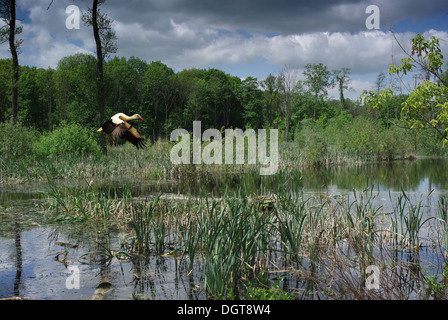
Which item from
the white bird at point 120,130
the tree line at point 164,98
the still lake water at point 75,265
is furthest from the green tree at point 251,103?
the white bird at point 120,130

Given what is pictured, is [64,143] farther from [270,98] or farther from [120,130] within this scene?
[270,98]

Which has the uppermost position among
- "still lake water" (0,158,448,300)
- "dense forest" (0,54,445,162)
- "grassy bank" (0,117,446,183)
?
"dense forest" (0,54,445,162)

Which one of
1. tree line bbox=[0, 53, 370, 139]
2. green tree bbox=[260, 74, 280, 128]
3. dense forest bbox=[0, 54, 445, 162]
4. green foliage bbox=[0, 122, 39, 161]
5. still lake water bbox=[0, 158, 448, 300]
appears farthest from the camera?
green tree bbox=[260, 74, 280, 128]

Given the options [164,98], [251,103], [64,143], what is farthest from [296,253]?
[251,103]

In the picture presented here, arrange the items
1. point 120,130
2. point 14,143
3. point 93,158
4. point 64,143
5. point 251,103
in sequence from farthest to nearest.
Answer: point 251,103 → point 64,143 → point 93,158 → point 14,143 → point 120,130

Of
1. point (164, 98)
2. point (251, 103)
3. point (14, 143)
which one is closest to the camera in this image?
point (14, 143)

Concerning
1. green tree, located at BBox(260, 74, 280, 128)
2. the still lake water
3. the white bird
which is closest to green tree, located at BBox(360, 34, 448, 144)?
the still lake water

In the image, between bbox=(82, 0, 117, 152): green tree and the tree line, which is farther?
the tree line

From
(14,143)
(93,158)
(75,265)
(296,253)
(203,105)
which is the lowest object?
(75,265)

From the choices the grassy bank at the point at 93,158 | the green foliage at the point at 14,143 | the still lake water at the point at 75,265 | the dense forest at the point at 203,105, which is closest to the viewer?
the still lake water at the point at 75,265

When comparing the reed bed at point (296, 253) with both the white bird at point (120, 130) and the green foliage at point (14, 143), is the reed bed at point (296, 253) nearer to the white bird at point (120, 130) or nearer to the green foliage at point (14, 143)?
the white bird at point (120, 130)

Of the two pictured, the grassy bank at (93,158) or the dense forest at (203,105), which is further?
the dense forest at (203,105)

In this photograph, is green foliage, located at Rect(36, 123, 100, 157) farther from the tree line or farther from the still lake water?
the tree line
